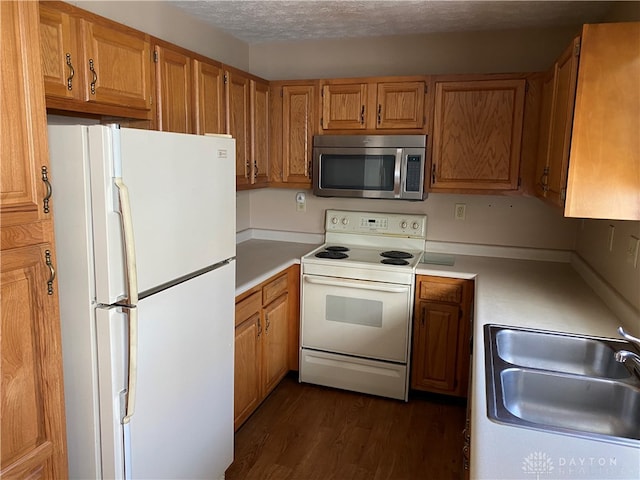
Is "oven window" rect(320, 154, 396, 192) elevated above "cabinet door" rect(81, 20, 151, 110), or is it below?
below

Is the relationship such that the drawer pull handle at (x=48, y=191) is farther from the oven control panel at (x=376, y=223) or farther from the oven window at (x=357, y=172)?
the oven control panel at (x=376, y=223)

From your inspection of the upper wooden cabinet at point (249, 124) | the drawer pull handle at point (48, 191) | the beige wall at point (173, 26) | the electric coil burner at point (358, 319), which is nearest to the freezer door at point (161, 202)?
the drawer pull handle at point (48, 191)

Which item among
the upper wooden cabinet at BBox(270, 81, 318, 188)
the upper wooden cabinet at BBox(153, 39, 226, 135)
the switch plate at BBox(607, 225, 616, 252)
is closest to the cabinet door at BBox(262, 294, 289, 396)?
the upper wooden cabinet at BBox(270, 81, 318, 188)

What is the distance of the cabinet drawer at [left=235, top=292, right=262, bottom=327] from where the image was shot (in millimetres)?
2357

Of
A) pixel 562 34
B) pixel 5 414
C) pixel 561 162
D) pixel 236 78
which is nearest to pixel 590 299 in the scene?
pixel 561 162

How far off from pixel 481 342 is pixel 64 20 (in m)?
1.83

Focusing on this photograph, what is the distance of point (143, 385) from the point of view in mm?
1562

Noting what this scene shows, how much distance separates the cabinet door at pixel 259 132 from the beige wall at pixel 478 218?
0.49 meters

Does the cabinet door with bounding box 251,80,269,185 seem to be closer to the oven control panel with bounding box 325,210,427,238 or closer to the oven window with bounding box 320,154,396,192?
the oven window with bounding box 320,154,396,192

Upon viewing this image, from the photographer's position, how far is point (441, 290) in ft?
9.07

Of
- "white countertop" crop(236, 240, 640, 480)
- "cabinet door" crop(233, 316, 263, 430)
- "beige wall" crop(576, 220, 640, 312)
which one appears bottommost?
"cabinet door" crop(233, 316, 263, 430)

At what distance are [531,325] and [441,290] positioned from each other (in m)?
0.92

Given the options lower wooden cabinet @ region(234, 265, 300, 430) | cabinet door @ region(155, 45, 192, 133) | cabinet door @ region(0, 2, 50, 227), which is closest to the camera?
cabinet door @ region(0, 2, 50, 227)

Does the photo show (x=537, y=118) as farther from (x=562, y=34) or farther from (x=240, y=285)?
(x=240, y=285)
